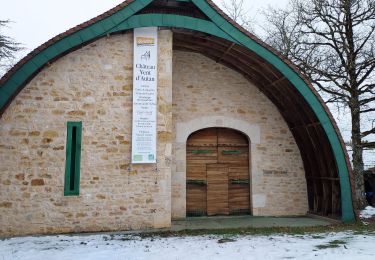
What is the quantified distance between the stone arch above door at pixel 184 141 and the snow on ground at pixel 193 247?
2323 mm

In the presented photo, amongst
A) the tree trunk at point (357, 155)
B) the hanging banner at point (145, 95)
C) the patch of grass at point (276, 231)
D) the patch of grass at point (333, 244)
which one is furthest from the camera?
the tree trunk at point (357, 155)

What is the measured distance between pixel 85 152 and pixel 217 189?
3.97 metres

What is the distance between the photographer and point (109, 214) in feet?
23.7

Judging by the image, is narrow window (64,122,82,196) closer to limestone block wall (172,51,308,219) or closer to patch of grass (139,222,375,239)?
patch of grass (139,222,375,239)

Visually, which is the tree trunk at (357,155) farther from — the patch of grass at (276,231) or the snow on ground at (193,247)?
the snow on ground at (193,247)

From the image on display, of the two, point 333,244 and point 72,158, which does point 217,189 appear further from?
point 72,158

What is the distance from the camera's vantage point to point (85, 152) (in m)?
7.30

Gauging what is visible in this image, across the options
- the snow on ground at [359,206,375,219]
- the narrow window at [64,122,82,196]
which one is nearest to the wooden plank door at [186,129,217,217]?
Result: the narrow window at [64,122,82,196]

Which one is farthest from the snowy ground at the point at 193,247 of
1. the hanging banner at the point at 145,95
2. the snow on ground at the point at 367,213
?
the snow on ground at the point at 367,213

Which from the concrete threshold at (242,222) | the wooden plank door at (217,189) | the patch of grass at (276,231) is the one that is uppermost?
the wooden plank door at (217,189)

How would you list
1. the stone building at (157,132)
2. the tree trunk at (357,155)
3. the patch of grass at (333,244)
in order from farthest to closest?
the tree trunk at (357,155) → the stone building at (157,132) → the patch of grass at (333,244)

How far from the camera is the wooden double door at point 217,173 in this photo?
370 inches

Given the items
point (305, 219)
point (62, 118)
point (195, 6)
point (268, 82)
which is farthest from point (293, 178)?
point (62, 118)

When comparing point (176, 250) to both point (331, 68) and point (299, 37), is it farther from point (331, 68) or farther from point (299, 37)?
point (299, 37)
